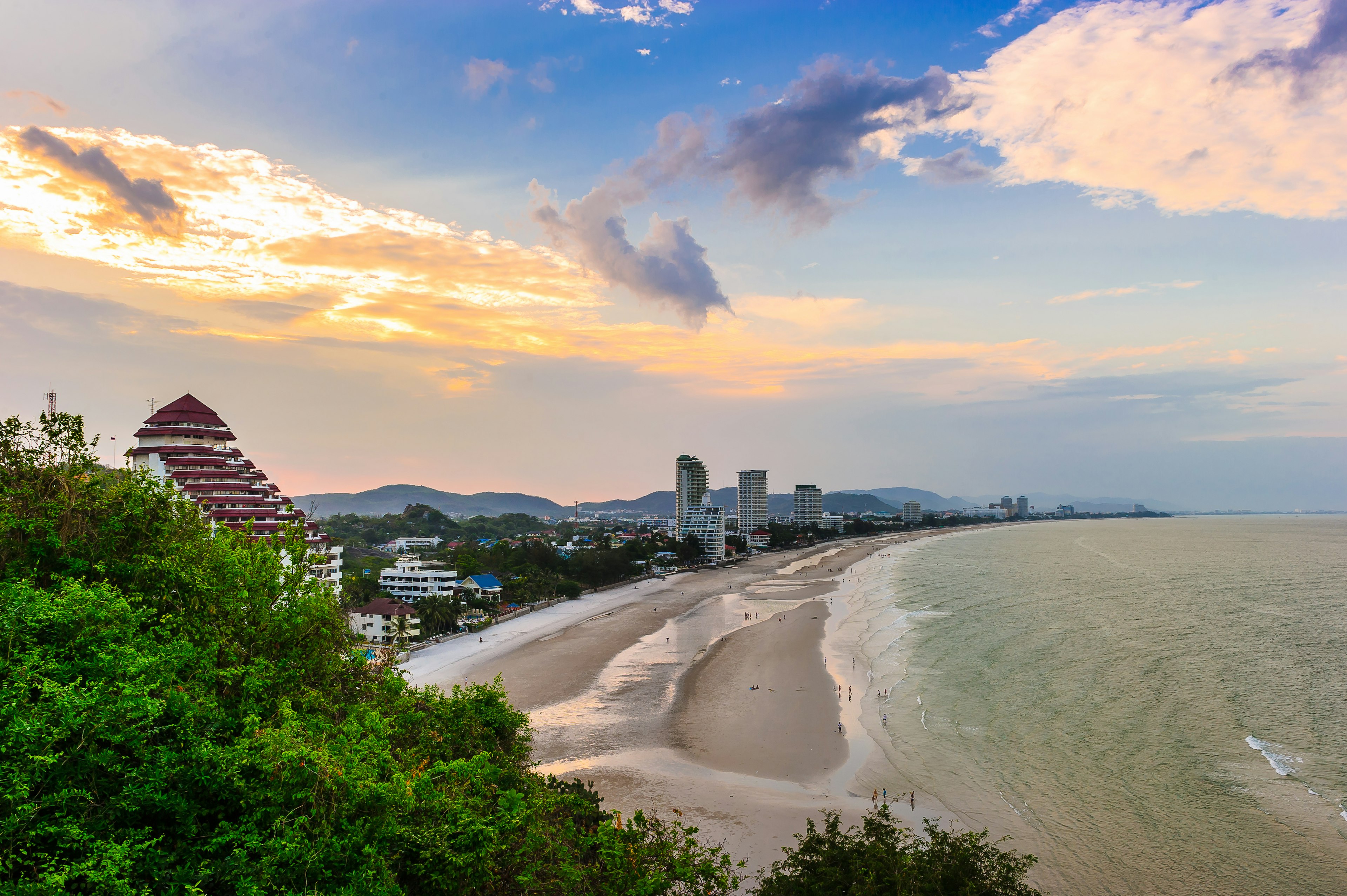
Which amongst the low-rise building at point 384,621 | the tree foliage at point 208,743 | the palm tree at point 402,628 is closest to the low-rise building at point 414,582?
the low-rise building at point 384,621

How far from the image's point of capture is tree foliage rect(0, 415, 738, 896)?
808cm

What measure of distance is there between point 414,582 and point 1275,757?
60681 millimetres

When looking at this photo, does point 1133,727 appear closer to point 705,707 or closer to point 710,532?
point 705,707

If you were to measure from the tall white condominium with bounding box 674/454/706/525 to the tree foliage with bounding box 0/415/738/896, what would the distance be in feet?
476

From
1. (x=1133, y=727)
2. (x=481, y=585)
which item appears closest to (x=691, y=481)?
(x=481, y=585)

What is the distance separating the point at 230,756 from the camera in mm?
9141

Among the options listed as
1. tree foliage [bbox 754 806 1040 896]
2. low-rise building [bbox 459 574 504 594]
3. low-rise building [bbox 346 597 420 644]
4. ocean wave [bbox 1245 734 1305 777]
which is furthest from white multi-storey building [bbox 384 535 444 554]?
tree foliage [bbox 754 806 1040 896]

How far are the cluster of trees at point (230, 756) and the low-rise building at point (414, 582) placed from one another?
5024cm

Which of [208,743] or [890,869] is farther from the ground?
[208,743]

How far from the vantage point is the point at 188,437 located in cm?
4072

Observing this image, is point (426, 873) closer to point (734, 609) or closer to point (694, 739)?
point (694, 739)

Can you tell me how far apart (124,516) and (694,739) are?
2346 cm

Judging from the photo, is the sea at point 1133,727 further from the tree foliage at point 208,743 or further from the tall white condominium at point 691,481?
the tall white condominium at point 691,481

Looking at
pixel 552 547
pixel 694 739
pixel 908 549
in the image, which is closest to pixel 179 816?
pixel 694 739
